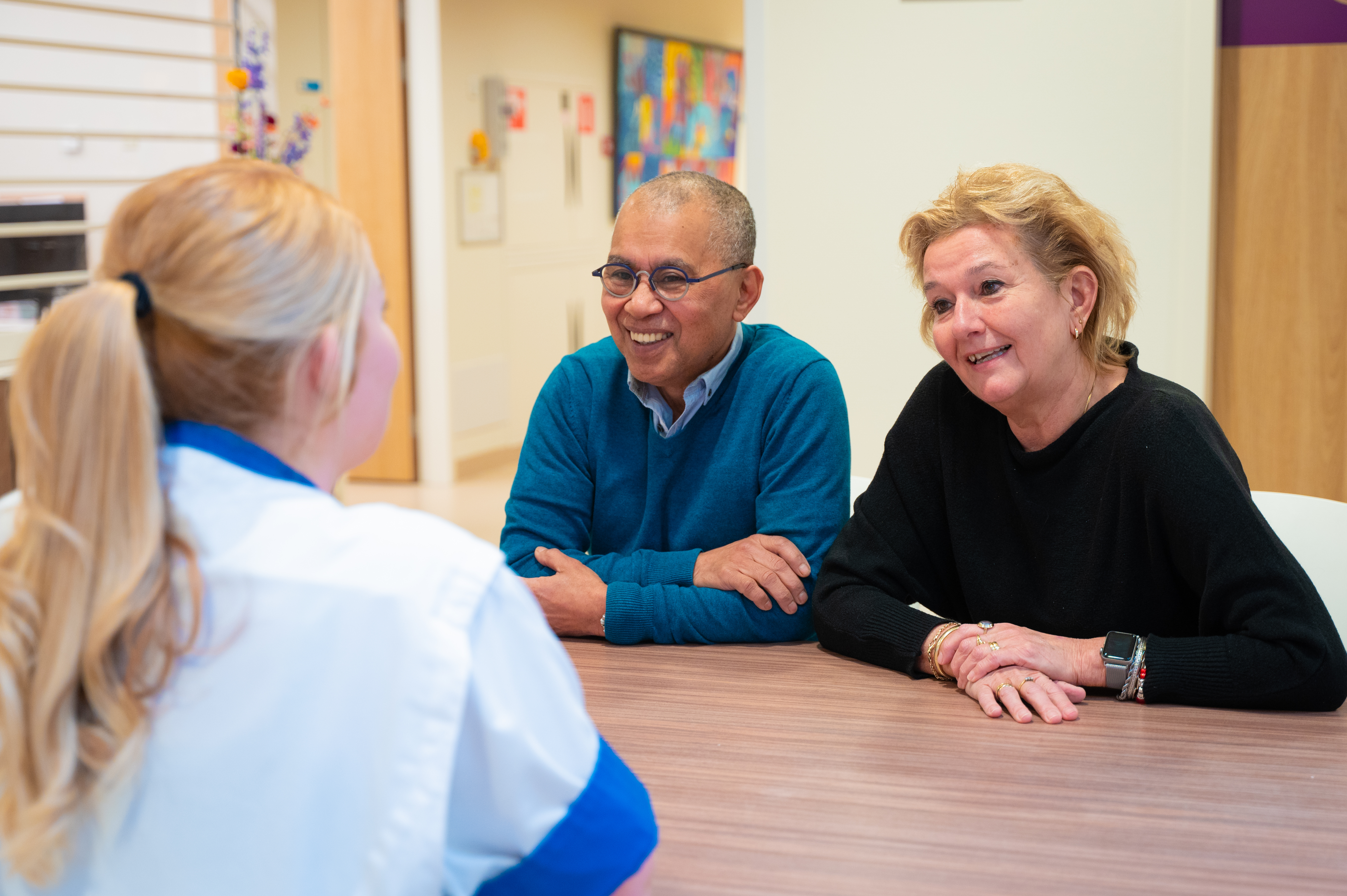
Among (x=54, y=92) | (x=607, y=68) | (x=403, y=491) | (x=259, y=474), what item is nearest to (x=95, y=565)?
(x=259, y=474)

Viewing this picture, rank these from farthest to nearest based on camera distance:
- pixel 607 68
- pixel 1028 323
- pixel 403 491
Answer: pixel 607 68, pixel 403 491, pixel 1028 323

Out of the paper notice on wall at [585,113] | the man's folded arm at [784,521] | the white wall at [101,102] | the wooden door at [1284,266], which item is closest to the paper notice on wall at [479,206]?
the paper notice on wall at [585,113]

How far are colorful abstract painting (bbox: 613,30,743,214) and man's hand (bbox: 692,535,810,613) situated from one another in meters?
5.25

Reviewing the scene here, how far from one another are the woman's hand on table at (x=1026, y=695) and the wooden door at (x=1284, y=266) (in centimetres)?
185

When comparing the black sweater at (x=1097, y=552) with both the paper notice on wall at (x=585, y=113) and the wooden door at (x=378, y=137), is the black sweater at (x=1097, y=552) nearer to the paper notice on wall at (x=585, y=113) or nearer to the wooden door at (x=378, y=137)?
the wooden door at (x=378, y=137)

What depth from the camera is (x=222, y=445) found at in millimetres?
825

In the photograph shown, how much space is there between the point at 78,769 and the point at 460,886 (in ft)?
0.86

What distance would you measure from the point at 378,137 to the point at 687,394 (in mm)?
4575

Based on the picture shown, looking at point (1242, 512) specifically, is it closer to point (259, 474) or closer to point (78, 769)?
point (259, 474)

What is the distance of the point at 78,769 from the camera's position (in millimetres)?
762

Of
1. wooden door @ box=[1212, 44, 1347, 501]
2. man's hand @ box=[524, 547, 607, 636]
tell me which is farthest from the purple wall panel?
man's hand @ box=[524, 547, 607, 636]

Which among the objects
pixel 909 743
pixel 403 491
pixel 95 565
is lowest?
pixel 403 491

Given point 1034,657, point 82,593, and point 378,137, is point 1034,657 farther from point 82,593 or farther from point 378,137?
point 378,137

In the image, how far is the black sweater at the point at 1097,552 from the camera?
56.9 inches
